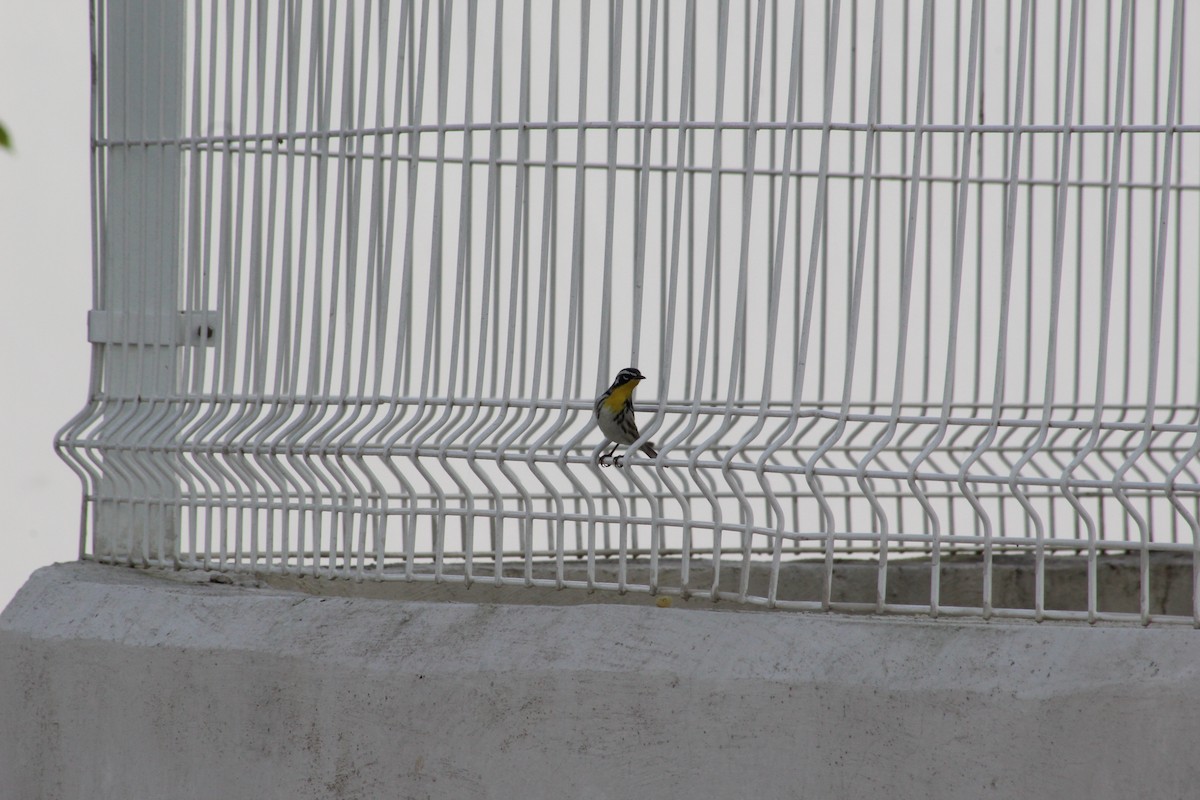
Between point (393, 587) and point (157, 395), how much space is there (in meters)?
1.22

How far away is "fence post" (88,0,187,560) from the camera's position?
5879 mm

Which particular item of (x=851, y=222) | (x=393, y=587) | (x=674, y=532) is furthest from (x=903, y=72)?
(x=393, y=587)

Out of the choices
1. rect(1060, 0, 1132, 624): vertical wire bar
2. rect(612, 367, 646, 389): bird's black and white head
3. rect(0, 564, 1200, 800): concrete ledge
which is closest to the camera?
rect(0, 564, 1200, 800): concrete ledge

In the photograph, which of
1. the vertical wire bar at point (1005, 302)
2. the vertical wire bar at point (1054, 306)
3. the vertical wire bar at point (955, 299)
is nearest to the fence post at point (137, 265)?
the vertical wire bar at point (955, 299)

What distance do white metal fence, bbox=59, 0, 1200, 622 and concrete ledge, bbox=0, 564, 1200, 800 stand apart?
222 mm

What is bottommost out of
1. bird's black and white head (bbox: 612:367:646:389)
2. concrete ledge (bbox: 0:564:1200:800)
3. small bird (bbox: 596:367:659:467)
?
concrete ledge (bbox: 0:564:1200:800)

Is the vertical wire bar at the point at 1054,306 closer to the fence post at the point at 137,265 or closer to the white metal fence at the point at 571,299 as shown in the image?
the white metal fence at the point at 571,299

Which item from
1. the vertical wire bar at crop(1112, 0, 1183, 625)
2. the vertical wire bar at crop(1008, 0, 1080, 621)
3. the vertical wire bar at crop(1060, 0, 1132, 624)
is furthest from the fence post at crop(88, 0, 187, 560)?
the vertical wire bar at crop(1112, 0, 1183, 625)

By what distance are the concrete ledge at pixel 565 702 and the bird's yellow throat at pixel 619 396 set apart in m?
0.72

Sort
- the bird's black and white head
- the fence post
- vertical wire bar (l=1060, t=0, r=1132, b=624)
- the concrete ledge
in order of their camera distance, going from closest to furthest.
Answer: the concrete ledge → vertical wire bar (l=1060, t=0, r=1132, b=624) → the bird's black and white head → the fence post

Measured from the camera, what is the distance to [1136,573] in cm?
757

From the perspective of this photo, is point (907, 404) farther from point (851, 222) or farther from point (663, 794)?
point (663, 794)

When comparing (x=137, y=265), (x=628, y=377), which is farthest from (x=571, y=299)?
(x=137, y=265)

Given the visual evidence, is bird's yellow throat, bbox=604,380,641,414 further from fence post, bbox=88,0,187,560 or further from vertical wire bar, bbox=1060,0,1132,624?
fence post, bbox=88,0,187,560
